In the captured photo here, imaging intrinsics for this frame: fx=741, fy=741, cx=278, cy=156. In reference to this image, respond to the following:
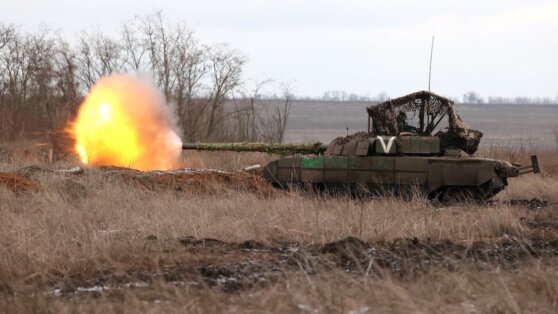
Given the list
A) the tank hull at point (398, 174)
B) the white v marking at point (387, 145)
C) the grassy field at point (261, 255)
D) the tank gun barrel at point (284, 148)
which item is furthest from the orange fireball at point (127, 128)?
the white v marking at point (387, 145)

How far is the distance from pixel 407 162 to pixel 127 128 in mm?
8313

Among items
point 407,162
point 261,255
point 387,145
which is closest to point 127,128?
point 387,145

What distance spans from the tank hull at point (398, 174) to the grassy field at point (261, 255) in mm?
807

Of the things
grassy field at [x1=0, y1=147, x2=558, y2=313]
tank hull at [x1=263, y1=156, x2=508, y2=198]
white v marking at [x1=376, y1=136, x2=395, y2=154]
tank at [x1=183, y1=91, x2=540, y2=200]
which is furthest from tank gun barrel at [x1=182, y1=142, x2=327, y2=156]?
grassy field at [x1=0, y1=147, x2=558, y2=313]

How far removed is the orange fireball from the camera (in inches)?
788

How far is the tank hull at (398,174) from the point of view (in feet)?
48.7

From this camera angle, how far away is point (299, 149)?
17.5 meters

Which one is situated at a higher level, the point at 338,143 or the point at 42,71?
the point at 42,71

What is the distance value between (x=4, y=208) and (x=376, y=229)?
5961 mm

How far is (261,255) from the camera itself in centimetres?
840

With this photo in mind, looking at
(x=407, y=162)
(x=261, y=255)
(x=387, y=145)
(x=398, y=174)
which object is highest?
(x=387, y=145)


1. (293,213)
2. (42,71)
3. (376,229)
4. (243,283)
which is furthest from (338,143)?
(42,71)

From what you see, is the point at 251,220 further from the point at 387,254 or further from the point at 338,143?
the point at 338,143

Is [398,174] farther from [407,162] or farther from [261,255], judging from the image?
[261,255]
